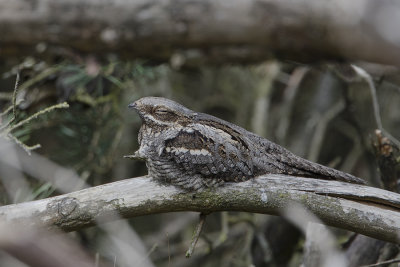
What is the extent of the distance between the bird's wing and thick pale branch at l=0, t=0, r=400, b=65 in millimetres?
1542

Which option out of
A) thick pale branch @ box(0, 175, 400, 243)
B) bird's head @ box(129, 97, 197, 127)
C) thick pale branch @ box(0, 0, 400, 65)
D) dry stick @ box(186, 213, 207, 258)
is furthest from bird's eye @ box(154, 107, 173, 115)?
thick pale branch @ box(0, 0, 400, 65)

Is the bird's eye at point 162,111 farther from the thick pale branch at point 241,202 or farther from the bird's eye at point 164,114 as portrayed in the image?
the thick pale branch at point 241,202

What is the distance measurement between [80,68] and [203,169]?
67.0 inches

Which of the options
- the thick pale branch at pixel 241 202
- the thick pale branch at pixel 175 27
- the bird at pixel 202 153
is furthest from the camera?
the bird at pixel 202 153

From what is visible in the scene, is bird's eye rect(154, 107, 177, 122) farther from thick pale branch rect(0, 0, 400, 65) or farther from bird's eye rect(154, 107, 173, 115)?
thick pale branch rect(0, 0, 400, 65)

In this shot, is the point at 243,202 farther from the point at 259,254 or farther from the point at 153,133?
the point at 259,254

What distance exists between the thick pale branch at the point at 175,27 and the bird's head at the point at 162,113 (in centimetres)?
176

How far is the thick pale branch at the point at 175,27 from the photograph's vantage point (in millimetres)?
1054

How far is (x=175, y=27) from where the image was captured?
1.13 m

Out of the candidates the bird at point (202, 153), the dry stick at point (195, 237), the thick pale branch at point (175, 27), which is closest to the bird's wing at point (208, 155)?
the bird at point (202, 153)

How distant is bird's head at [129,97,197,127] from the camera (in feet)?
9.71

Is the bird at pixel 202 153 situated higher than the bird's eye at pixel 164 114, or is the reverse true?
the bird's eye at pixel 164 114

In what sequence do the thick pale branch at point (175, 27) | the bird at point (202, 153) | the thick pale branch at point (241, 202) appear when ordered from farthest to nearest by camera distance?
the bird at point (202, 153) < the thick pale branch at point (241, 202) < the thick pale branch at point (175, 27)

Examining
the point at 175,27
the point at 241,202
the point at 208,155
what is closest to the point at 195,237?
the point at 241,202
